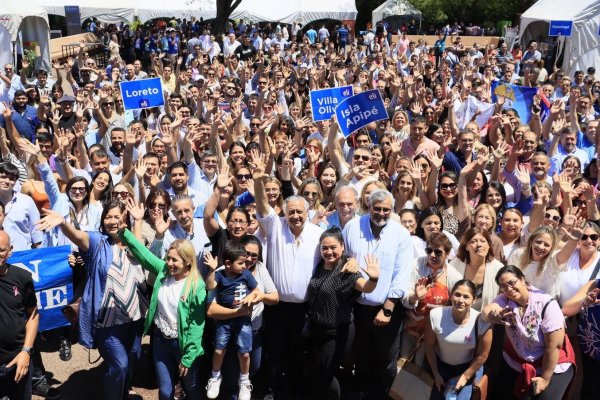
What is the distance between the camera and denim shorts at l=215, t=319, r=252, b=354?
15.7ft

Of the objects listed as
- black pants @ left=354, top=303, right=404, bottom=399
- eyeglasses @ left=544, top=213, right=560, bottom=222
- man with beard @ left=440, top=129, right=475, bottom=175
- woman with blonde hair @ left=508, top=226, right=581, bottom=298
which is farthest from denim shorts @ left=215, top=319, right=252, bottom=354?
man with beard @ left=440, top=129, right=475, bottom=175

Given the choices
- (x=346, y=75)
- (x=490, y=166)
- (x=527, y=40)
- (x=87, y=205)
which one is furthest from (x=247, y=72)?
(x=527, y=40)

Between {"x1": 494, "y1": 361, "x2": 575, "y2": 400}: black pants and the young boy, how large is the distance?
1.92 metres

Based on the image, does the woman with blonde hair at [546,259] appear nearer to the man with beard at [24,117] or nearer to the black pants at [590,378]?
the black pants at [590,378]

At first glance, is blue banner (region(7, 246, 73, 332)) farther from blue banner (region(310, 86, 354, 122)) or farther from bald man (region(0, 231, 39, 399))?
blue banner (region(310, 86, 354, 122))

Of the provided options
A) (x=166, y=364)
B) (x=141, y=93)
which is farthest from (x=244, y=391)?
(x=141, y=93)

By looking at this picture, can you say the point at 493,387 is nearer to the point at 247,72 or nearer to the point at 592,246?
the point at 592,246

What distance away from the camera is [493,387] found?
192 inches

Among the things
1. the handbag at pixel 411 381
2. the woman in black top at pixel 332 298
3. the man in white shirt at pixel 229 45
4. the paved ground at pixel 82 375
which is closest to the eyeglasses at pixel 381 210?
the woman in black top at pixel 332 298

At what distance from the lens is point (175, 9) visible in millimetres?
32875

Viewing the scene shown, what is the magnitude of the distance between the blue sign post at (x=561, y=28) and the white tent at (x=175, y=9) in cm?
1881

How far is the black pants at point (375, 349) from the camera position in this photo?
499cm

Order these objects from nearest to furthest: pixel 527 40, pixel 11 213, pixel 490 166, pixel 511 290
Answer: pixel 511 290
pixel 11 213
pixel 490 166
pixel 527 40

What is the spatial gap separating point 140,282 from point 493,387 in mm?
2844
